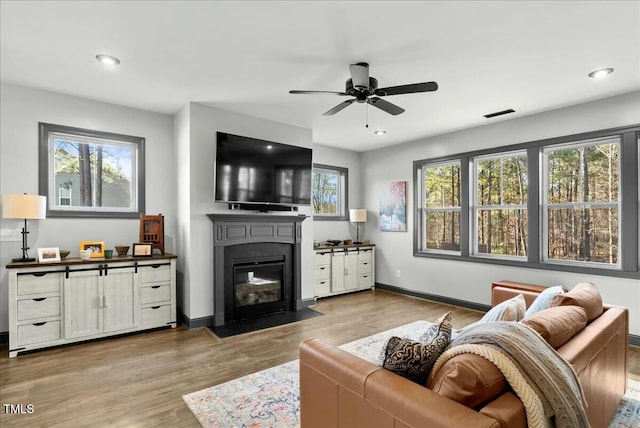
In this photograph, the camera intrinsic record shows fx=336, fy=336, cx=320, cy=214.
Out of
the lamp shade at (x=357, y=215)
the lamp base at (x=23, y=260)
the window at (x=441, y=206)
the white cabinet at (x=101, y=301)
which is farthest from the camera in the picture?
the lamp shade at (x=357, y=215)

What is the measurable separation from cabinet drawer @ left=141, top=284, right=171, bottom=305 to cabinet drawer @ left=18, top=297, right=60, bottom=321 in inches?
32.2

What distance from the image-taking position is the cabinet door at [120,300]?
3.76 metres

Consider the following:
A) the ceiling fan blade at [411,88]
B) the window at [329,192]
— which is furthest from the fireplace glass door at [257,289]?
the ceiling fan blade at [411,88]

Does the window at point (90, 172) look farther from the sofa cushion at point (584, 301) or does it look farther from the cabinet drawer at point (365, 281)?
the sofa cushion at point (584, 301)

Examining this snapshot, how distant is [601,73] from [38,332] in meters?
6.13

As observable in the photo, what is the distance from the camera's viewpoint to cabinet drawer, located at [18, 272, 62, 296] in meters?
3.34

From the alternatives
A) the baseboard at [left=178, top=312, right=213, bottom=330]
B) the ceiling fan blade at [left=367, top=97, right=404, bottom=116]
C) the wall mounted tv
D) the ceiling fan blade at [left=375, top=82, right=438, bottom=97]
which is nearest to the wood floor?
the baseboard at [left=178, top=312, right=213, bottom=330]

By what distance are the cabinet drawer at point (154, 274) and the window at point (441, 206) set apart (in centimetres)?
414

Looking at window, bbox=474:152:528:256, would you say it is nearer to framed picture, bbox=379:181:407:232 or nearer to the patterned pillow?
framed picture, bbox=379:181:407:232

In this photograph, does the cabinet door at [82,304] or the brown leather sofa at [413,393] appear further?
the cabinet door at [82,304]

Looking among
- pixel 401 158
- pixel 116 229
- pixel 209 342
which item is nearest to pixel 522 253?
pixel 401 158

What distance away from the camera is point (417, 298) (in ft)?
19.0

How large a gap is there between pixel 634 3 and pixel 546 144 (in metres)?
2.37

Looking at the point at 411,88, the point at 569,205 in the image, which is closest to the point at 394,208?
the point at 569,205
